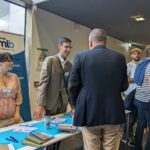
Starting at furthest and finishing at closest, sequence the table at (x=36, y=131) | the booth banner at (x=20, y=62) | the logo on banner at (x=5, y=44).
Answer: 1. the booth banner at (x=20, y=62)
2. the logo on banner at (x=5, y=44)
3. the table at (x=36, y=131)

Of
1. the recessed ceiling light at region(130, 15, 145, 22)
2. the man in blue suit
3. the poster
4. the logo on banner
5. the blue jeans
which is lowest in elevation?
the blue jeans

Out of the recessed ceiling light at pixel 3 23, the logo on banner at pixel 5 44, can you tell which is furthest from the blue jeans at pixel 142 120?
the recessed ceiling light at pixel 3 23

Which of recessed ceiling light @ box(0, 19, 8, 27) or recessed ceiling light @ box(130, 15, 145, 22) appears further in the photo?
recessed ceiling light @ box(130, 15, 145, 22)

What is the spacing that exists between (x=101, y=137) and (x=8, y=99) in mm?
1279

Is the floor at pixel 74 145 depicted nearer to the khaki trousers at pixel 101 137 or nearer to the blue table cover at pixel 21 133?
the blue table cover at pixel 21 133

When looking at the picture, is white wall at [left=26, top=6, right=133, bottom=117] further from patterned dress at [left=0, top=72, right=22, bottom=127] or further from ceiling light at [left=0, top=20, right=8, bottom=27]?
patterned dress at [left=0, top=72, right=22, bottom=127]

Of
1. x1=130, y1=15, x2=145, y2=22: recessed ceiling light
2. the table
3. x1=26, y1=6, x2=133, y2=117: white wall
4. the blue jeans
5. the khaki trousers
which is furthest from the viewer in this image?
x1=130, y1=15, x2=145, y2=22: recessed ceiling light

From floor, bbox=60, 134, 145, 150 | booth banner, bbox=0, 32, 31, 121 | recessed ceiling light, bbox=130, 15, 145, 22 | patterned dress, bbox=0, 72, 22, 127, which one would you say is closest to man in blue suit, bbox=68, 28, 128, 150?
patterned dress, bbox=0, 72, 22, 127

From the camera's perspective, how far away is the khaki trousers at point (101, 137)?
1.77m

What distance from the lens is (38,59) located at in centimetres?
409

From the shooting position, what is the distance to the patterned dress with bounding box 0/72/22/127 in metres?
2.58

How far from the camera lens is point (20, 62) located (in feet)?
12.0

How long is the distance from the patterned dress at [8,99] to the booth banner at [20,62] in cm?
91

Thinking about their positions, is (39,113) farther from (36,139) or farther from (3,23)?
(3,23)
